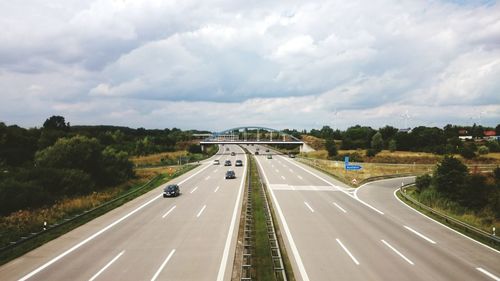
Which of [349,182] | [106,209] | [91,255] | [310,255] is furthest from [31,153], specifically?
[310,255]

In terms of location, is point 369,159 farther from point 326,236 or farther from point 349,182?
point 326,236

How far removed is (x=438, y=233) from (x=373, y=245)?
547cm

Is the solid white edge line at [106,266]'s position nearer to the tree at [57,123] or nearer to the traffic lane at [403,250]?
the traffic lane at [403,250]

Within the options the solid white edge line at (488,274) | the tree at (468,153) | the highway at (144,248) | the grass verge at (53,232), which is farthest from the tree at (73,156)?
the tree at (468,153)

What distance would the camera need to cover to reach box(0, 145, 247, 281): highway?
47.8 feet

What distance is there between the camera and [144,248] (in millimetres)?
17891

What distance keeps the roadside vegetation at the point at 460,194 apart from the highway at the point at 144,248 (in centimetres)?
1931

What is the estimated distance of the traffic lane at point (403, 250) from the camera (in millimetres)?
14398

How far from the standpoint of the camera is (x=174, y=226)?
2250cm

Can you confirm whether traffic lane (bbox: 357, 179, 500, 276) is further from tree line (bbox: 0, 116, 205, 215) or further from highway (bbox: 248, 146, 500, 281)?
tree line (bbox: 0, 116, 205, 215)

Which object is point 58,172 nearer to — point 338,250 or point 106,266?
point 106,266

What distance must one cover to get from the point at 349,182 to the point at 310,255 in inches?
1169

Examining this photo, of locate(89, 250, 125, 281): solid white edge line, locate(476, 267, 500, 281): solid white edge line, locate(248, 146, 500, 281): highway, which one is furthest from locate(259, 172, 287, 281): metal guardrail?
locate(476, 267, 500, 281): solid white edge line

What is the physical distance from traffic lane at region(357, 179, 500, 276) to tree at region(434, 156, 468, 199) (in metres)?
5.21
